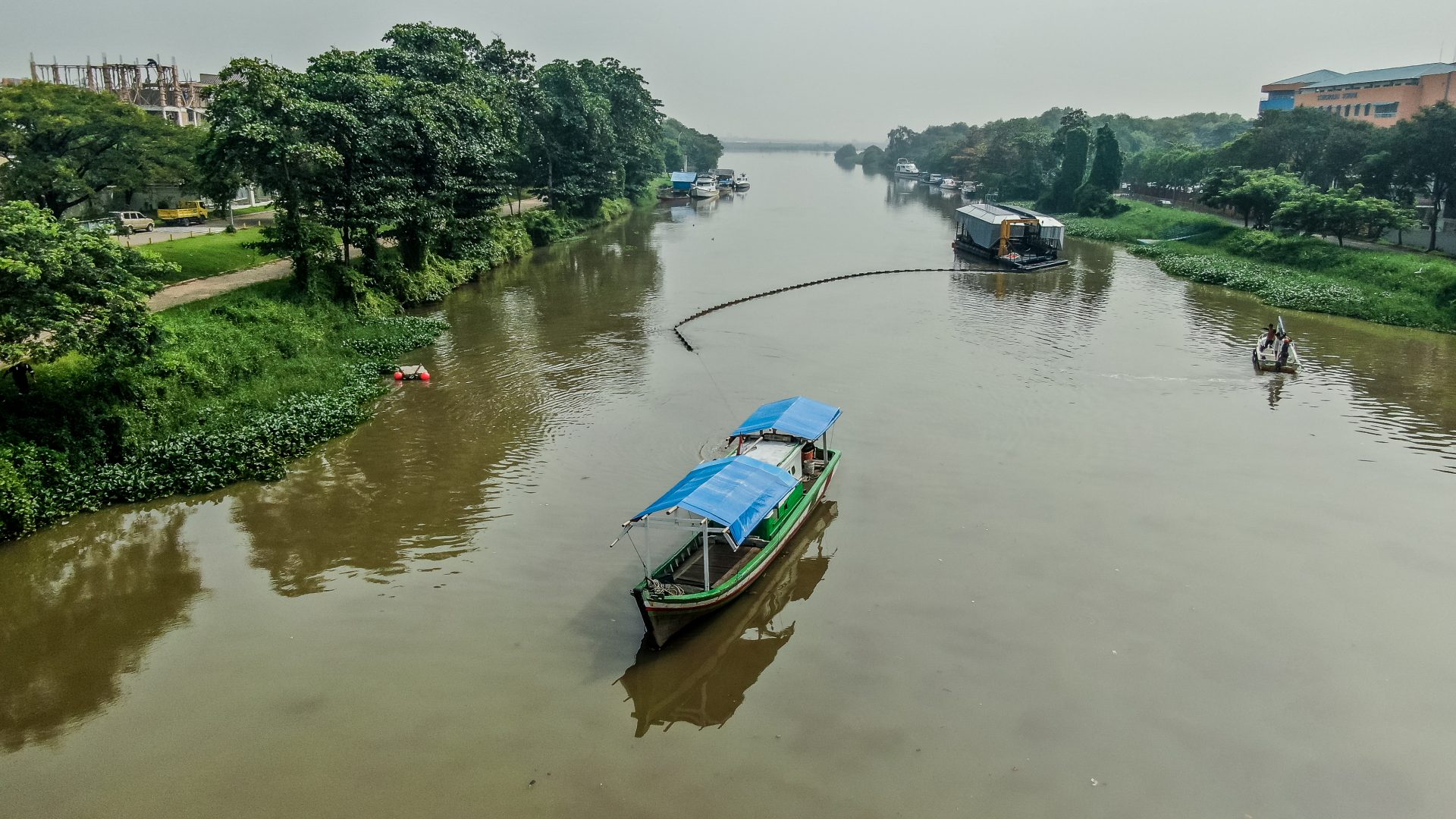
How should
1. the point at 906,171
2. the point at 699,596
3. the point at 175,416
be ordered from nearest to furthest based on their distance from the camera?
1. the point at 699,596
2. the point at 175,416
3. the point at 906,171

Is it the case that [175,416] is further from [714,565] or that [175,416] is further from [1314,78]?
[1314,78]

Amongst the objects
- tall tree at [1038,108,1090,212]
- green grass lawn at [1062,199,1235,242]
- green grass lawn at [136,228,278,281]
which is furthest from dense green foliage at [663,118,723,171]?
green grass lawn at [136,228,278,281]

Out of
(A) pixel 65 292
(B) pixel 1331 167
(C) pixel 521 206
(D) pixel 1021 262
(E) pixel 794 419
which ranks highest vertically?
(B) pixel 1331 167

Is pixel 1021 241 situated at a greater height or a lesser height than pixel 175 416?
greater

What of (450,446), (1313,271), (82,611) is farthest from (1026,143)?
(82,611)

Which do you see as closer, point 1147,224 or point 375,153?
point 375,153

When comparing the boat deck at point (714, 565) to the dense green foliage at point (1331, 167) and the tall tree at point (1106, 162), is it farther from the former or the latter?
the tall tree at point (1106, 162)

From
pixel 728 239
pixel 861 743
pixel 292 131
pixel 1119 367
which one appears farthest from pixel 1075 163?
pixel 861 743
